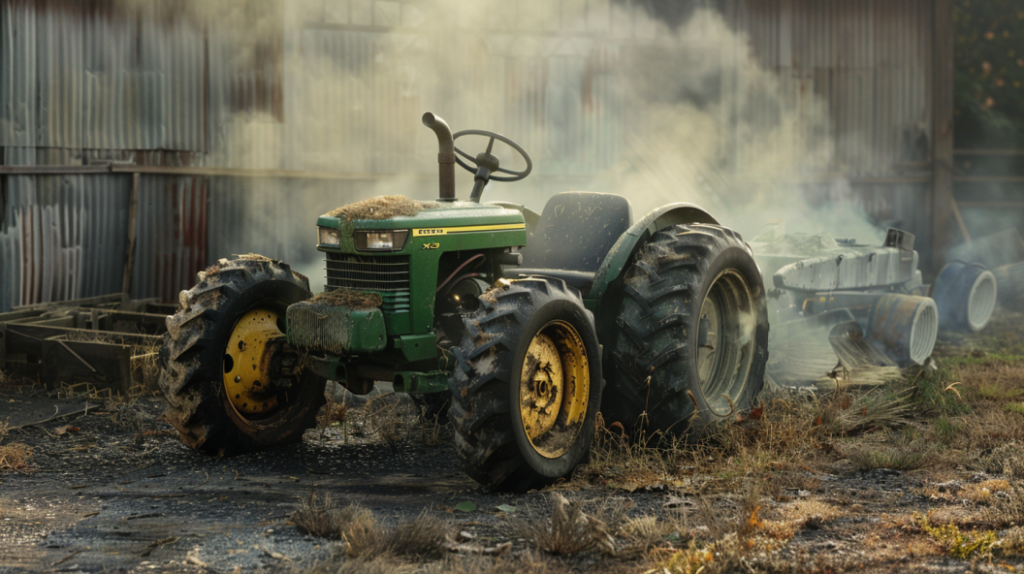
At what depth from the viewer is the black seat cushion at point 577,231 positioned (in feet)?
18.9

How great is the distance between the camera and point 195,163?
9617 mm

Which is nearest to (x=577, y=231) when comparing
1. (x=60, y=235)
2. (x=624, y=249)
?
(x=624, y=249)

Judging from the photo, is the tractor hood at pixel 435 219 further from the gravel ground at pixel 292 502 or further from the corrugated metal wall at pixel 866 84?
Answer: the corrugated metal wall at pixel 866 84

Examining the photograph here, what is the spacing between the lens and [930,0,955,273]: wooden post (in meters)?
13.5

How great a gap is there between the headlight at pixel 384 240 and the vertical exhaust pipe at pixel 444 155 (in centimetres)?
57

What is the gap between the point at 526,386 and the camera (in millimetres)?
4453

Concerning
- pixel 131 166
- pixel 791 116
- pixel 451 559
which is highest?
pixel 791 116

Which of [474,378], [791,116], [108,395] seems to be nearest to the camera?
[474,378]

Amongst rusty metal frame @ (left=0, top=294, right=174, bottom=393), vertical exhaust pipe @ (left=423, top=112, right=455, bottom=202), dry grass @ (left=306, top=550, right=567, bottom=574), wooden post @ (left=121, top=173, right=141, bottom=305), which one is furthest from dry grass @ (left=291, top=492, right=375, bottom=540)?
wooden post @ (left=121, top=173, right=141, bottom=305)

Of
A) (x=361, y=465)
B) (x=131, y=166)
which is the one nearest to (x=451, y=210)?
(x=361, y=465)

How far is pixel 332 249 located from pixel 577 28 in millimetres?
7275

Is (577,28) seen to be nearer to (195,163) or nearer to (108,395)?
(195,163)

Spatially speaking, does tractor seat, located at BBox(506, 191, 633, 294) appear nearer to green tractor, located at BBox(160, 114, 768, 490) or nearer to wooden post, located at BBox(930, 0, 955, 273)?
green tractor, located at BBox(160, 114, 768, 490)

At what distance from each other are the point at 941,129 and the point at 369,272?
11383 mm
